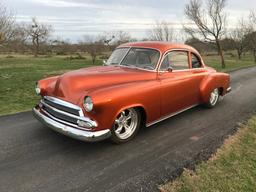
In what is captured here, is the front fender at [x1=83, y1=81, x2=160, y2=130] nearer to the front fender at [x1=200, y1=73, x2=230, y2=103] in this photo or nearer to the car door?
the car door

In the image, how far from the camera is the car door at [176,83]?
5413 millimetres

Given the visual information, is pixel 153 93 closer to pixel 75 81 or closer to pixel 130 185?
pixel 75 81

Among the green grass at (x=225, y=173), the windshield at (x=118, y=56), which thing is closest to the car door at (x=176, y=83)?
the windshield at (x=118, y=56)

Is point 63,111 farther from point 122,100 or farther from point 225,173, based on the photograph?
point 225,173

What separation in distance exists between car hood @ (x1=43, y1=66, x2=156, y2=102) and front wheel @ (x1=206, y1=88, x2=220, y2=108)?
2.53 meters

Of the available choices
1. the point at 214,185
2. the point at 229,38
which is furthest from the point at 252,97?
the point at 229,38

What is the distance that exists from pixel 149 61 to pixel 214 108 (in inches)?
110

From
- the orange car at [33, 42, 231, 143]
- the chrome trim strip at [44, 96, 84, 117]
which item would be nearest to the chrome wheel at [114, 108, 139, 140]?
the orange car at [33, 42, 231, 143]

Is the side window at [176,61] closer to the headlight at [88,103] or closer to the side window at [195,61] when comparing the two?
the side window at [195,61]

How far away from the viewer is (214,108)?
7.37 m

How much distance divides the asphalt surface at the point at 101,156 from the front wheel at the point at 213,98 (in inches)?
39.1

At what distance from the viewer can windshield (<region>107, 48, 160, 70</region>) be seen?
219 inches

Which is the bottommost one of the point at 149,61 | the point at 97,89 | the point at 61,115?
the point at 61,115

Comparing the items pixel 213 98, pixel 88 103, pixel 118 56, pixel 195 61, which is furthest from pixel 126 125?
pixel 213 98
